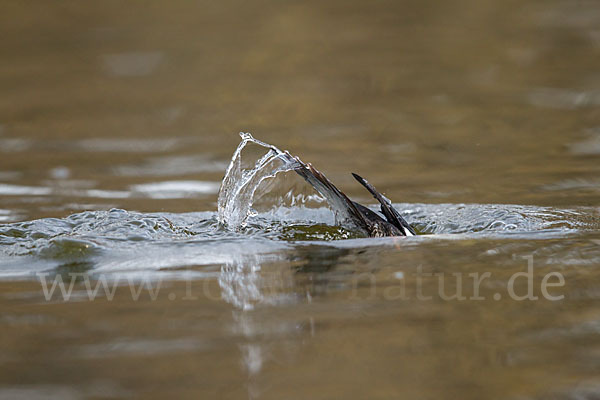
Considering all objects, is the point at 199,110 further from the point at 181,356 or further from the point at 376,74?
the point at 181,356

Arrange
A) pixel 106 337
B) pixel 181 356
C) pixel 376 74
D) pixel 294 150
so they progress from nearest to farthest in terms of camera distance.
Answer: pixel 181 356, pixel 106 337, pixel 294 150, pixel 376 74

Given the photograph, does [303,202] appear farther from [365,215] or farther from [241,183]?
[365,215]

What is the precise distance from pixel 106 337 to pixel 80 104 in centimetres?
645

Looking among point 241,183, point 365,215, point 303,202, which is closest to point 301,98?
point 303,202

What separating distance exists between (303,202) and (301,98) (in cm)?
413

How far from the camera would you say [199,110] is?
334 inches

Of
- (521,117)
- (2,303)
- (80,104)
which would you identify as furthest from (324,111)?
(2,303)

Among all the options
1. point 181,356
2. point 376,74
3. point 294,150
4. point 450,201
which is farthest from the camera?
point 376,74

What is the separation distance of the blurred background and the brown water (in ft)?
0.12

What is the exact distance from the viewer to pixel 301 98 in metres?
8.66

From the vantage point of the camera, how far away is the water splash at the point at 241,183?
4.01 m

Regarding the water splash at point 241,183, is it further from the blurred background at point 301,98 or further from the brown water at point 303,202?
the blurred background at point 301,98

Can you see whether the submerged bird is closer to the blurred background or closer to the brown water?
the brown water

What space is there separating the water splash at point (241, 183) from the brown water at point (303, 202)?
0.48 feet
